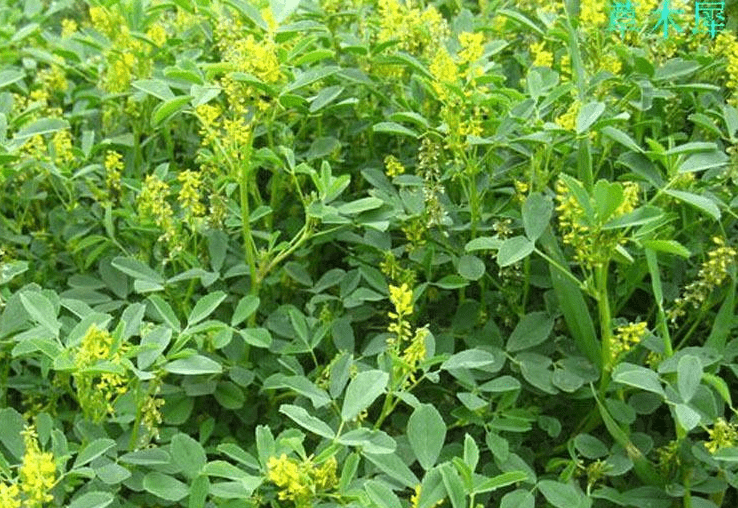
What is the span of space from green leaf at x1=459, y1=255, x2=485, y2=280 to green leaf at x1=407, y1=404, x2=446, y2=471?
255mm

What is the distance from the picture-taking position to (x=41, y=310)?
4.54 feet

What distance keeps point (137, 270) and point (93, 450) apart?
0.34 m

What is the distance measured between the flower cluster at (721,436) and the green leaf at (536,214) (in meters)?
0.31

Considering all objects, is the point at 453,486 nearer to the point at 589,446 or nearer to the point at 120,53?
the point at 589,446

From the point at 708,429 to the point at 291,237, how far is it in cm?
67

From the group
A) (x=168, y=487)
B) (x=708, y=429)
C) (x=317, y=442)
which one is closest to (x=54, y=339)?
(x=168, y=487)

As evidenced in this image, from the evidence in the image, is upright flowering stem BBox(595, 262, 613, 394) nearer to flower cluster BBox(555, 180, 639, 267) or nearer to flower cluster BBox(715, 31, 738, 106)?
flower cluster BBox(555, 180, 639, 267)

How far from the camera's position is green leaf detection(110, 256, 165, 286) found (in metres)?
1.56

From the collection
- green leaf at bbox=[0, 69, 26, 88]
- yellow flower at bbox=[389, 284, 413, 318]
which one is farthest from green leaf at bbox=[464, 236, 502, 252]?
green leaf at bbox=[0, 69, 26, 88]

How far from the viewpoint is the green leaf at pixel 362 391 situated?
4.20 ft

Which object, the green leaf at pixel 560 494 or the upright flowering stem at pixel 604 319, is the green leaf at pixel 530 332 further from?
the green leaf at pixel 560 494

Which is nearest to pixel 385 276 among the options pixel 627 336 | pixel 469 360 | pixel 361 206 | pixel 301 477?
pixel 361 206

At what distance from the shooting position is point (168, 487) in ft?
4.40

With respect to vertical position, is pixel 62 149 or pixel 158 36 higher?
pixel 158 36
